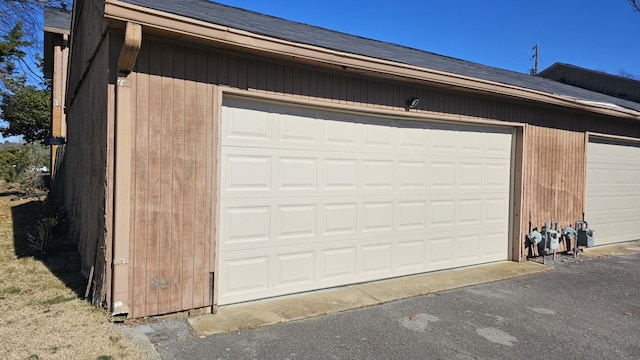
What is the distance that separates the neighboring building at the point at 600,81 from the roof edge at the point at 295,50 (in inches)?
402

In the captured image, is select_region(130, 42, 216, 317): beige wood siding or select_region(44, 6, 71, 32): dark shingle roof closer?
select_region(130, 42, 216, 317): beige wood siding

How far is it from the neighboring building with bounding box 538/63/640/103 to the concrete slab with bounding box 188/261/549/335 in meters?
11.3

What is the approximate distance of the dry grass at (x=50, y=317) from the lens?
3.23 metres

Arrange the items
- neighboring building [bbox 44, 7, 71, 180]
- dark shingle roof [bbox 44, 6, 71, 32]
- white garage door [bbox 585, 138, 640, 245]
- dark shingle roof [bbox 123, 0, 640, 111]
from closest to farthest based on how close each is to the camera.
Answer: dark shingle roof [bbox 123, 0, 640, 111]
white garage door [bbox 585, 138, 640, 245]
dark shingle roof [bbox 44, 6, 71, 32]
neighboring building [bbox 44, 7, 71, 180]

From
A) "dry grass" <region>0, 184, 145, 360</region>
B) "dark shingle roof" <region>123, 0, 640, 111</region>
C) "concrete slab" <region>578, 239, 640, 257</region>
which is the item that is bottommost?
"dry grass" <region>0, 184, 145, 360</region>

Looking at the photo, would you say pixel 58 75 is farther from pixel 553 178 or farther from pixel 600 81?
pixel 600 81

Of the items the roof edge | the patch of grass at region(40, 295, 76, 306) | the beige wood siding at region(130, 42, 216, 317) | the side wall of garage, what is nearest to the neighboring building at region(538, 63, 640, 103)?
the roof edge

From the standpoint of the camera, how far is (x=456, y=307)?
471 centimetres

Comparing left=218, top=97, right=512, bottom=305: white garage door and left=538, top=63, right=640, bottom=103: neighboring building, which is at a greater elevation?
left=538, top=63, right=640, bottom=103: neighboring building

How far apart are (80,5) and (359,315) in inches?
240

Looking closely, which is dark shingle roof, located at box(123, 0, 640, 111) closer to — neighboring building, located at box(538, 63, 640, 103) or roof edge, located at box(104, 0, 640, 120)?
roof edge, located at box(104, 0, 640, 120)

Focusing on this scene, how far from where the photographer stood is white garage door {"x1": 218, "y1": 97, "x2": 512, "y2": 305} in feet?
15.0

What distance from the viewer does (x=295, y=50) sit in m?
4.41

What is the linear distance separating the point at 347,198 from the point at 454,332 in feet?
6.65
